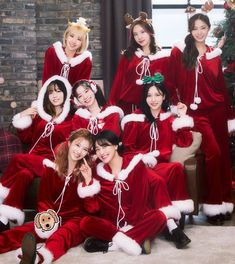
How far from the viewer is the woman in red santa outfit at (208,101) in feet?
12.3

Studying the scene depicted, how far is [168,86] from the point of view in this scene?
4.02 m

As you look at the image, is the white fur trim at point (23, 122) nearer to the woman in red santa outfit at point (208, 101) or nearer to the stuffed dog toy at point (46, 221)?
the stuffed dog toy at point (46, 221)

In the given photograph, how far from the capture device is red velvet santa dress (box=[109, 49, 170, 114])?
13.2 ft

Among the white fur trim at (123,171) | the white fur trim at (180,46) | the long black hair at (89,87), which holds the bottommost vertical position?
the white fur trim at (123,171)

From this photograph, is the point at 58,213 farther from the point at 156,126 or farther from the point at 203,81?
the point at 203,81

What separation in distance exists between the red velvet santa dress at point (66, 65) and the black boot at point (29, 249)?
6.17 feet

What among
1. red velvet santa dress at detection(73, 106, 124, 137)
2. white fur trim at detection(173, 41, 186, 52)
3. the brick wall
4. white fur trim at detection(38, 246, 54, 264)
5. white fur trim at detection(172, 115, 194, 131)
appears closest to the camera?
white fur trim at detection(38, 246, 54, 264)

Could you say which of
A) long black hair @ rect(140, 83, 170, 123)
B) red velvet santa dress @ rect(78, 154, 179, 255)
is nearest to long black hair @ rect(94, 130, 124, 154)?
red velvet santa dress @ rect(78, 154, 179, 255)

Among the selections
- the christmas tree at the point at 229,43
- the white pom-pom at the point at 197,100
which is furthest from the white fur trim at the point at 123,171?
the christmas tree at the point at 229,43

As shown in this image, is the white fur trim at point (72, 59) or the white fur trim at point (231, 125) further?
the white fur trim at point (72, 59)

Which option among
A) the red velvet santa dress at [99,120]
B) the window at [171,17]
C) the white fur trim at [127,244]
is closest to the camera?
the white fur trim at [127,244]

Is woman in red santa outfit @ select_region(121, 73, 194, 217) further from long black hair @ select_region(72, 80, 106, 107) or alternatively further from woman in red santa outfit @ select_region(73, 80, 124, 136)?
long black hair @ select_region(72, 80, 106, 107)

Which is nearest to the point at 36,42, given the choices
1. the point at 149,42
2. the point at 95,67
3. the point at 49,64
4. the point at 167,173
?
the point at 95,67

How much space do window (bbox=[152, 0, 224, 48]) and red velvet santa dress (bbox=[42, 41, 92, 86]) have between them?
234cm
